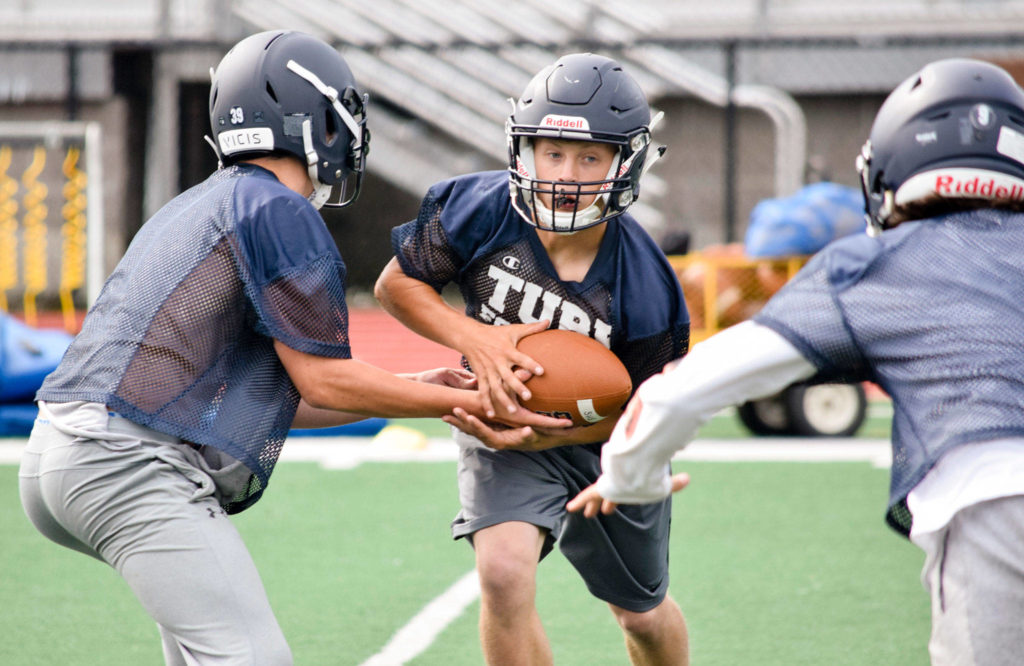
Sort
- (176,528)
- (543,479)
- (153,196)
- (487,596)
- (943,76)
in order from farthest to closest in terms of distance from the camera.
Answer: (153,196)
(543,479)
(487,596)
(176,528)
(943,76)

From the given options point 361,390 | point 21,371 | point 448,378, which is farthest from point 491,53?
point 361,390

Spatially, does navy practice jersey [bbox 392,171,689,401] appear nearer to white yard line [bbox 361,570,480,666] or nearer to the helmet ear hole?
the helmet ear hole

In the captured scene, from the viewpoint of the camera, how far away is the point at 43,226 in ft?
46.5

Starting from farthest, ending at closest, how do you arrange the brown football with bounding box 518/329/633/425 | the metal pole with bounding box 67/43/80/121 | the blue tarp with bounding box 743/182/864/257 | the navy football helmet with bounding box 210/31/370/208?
1. the metal pole with bounding box 67/43/80/121
2. the blue tarp with bounding box 743/182/864/257
3. the brown football with bounding box 518/329/633/425
4. the navy football helmet with bounding box 210/31/370/208

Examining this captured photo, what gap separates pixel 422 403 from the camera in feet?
8.89

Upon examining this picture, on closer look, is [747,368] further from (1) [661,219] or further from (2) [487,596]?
(1) [661,219]

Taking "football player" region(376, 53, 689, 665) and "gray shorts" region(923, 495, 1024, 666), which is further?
"football player" region(376, 53, 689, 665)

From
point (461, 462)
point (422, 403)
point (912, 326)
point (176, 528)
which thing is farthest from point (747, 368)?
point (461, 462)

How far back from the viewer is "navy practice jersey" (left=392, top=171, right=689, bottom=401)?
126 inches

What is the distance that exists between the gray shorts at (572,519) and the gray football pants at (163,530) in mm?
852

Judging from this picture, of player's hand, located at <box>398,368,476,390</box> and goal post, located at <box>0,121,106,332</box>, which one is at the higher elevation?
player's hand, located at <box>398,368,476,390</box>

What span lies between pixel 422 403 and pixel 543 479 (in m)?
0.62

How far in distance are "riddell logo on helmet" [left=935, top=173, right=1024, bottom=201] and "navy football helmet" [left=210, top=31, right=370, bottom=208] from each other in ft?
4.56

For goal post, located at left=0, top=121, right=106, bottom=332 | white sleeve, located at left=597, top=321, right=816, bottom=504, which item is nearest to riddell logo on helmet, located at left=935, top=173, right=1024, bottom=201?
white sleeve, located at left=597, top=321, right=816, bottom=504
